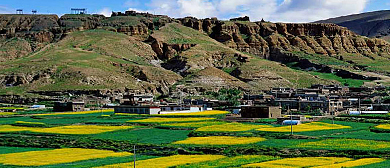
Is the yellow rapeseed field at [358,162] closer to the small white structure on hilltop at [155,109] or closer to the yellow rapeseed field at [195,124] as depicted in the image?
the yellow rapeseed field at [195,124]

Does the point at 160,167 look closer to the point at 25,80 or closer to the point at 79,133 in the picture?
the point at 79,133

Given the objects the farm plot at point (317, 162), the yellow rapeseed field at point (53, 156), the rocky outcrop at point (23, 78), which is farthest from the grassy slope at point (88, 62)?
the farm plot at point (317, 162)

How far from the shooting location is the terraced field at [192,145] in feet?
149

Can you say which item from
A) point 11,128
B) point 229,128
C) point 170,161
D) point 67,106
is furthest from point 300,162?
point 67,106

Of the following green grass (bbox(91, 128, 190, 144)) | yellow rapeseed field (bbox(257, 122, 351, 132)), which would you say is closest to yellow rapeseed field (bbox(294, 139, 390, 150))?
yellow rapeseed field (bbox(257, 122, 351, 132))

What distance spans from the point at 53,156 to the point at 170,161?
10.2 metres

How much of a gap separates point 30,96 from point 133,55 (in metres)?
52.2

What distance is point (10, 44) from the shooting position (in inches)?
7407

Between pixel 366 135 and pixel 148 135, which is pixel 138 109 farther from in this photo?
pixel 366 135

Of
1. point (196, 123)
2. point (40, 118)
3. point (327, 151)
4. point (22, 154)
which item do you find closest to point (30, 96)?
point (40, 118)

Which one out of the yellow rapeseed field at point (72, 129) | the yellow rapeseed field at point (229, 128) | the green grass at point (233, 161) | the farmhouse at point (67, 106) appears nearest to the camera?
the green grass at point (233, 161)

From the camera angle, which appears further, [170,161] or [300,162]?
[170,161]

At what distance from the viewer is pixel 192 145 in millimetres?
55094

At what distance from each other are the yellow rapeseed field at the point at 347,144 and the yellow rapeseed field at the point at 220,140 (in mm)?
5692
